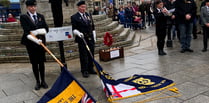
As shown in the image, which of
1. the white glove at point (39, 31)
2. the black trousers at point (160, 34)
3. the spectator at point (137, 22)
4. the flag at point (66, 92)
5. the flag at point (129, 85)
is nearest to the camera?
the flag at point (66, 92)

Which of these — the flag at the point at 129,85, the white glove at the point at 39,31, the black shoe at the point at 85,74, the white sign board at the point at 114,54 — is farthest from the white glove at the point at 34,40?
the white sign board at the point at 114,54

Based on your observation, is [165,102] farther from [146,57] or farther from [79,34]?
[146,57]

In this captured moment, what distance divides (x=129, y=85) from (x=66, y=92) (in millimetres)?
1734

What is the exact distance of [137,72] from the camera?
606cm

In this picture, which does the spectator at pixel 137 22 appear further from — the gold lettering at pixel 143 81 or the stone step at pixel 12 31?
the gold lettering at pixel 143 81

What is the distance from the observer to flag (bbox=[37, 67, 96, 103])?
11.4ft

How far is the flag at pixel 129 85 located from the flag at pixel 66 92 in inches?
34.5

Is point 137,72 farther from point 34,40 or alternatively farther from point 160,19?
point 34,40

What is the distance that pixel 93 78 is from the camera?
230 inches

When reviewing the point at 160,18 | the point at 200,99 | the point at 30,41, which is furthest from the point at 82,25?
the point at 200,99

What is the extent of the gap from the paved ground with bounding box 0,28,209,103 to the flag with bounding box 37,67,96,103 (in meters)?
0.93

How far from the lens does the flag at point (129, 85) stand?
4.44 meters

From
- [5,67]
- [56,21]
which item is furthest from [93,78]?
[5,67]

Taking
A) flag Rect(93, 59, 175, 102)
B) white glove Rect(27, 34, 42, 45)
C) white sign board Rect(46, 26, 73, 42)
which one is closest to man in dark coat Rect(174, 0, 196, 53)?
flag Rect(93, 59, 175, 102)
